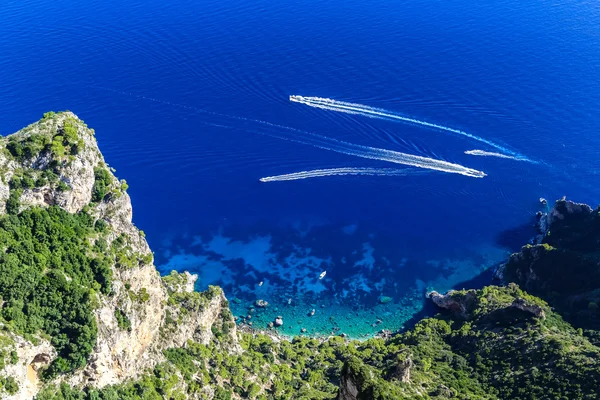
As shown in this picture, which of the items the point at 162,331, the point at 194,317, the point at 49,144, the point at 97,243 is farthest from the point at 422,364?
the point at 49,144

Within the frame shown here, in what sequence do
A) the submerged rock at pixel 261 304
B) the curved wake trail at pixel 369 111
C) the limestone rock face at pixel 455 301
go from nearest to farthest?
the limestone rock face at pixel 455 301 → the submerged rock at pixel 261 304 → the curved wake trail at pixel 369 111

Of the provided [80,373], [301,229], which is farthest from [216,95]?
[80,373]

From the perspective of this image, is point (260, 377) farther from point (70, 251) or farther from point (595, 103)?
point (595, 103)

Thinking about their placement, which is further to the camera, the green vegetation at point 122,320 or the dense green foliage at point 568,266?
Result: the dense green foliage at point 568,266

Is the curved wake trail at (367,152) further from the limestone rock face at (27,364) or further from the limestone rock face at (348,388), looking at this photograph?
the limestone rock face at (27,364)

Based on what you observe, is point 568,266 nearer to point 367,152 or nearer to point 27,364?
point 367,152

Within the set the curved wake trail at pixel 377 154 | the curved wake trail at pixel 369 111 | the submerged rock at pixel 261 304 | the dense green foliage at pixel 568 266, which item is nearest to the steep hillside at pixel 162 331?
the dense green foliage at pixel 568 266
